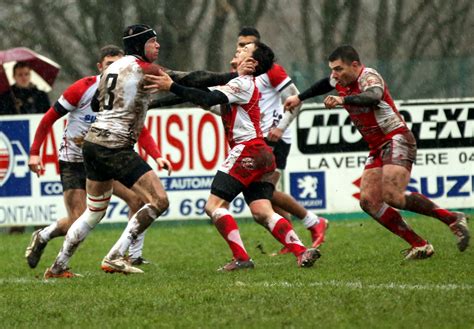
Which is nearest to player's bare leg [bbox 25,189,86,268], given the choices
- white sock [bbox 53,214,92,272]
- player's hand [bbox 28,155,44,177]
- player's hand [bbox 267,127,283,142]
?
player's hand [bbox 28,155,44,177]

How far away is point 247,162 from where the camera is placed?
10.7 metres

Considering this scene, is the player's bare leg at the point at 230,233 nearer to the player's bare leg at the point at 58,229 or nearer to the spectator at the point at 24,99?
the player's bare leg at the point at 58,229

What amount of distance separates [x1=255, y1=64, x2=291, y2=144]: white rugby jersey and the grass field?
51.9 inches

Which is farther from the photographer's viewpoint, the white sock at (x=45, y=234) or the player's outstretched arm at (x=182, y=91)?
the white sock at (x=45, y=234)

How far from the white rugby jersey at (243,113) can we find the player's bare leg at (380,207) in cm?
110

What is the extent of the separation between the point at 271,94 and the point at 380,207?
2465mm

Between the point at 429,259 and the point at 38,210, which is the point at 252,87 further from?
the point at 38,210

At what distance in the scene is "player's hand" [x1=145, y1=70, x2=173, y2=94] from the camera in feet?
32.7

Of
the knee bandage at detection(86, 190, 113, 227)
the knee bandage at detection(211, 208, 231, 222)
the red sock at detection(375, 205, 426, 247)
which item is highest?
the knee bandage at detection(86, 190, 113, 227)

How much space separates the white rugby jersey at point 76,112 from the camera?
1138 centimetres

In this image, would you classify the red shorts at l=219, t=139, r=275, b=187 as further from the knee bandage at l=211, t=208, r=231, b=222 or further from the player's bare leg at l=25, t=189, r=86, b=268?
the player's bare leg at l=25, t=189, r=86, b=268

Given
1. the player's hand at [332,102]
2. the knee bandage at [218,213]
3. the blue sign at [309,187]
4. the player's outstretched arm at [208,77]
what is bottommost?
the blue sign at [309,187]

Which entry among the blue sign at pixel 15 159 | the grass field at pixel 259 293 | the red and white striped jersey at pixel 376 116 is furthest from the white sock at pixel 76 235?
the blue sign at pixel 15 159

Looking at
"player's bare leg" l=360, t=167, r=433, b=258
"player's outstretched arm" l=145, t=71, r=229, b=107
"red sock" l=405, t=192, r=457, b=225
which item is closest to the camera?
"player's outstretched arm" l=145, t=71, r=229, b=107
